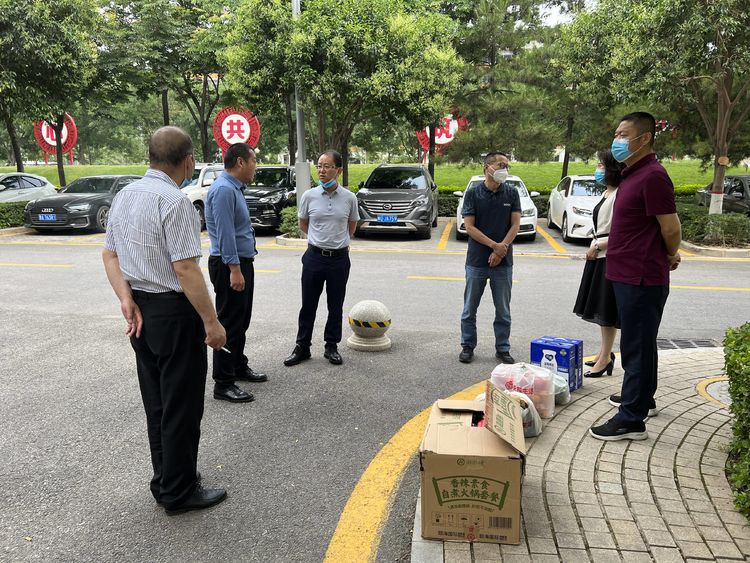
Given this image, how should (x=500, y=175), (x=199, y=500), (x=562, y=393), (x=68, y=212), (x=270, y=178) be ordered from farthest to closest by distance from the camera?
(x=270, y=178)
(x=68, y=212)
(x=500, y=175)
(x=562, y=393)
(x=199, y=500)

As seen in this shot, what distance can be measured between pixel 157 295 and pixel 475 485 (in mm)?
1677

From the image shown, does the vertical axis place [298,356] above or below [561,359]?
below

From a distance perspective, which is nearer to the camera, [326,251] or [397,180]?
[326,251]

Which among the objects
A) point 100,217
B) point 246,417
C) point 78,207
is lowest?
point 246,417

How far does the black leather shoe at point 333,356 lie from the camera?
5.11 meters

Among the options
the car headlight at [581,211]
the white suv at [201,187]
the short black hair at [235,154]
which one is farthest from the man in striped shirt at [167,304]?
the white suv at [201,187]

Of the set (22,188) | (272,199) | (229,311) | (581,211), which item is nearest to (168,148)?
(229,311)

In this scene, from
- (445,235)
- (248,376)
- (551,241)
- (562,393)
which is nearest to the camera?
(562,393)

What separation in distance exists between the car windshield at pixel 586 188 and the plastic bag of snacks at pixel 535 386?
10969 millimetres

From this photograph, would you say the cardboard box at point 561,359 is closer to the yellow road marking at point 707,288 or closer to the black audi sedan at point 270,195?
the yellow road marking at point 707,288

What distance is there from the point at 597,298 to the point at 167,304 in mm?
3316

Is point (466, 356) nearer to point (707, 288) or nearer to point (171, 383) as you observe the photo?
point (171, 383)

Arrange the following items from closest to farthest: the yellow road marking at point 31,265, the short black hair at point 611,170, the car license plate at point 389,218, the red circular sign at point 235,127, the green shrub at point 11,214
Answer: the short black hair at point 611,170 → the yellow road marking at point 31,265 → the car license plate at point 389,218 → the green shrub at point 11,214 → the red circular sign at point 235,127

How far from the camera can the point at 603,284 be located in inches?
179
